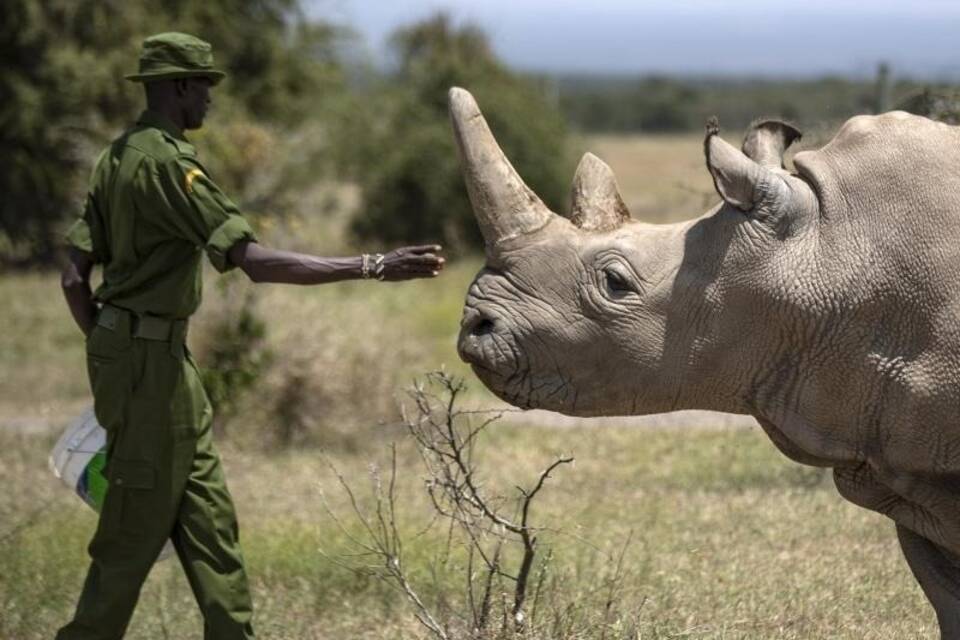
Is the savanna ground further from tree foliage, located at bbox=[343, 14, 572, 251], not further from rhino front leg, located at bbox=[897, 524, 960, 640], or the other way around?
tree foliage, located at bbox=[343, 14, 572, 251]

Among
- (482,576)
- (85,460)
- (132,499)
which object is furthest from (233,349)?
(132,499)

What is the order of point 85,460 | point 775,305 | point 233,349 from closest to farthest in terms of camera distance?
point 775,305, point 85,460, point 233,349

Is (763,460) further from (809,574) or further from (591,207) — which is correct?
(591,207)

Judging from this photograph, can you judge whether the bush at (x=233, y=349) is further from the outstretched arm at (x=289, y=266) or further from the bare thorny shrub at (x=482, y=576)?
the outstretched arm at (x=289, y=266)

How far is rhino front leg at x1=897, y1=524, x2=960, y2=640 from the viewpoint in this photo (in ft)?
15.7

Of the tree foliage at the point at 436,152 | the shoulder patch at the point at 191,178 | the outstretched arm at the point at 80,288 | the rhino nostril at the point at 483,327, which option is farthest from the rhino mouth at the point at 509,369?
the tree foliage at the point at 436,152

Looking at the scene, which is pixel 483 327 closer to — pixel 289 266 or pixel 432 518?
pixel 289 266

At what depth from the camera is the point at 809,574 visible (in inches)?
267

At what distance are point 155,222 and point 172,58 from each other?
0.57 meters

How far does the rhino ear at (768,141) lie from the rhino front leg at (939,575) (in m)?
1.12

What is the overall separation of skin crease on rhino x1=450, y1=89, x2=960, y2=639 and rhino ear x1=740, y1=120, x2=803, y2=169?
24mm

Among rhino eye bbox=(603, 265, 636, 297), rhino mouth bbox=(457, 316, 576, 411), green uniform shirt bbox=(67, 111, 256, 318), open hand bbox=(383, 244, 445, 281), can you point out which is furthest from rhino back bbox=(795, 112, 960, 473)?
green uniform shirt bbox=(67, 111, 256, 318)

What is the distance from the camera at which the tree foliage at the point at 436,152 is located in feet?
74.7

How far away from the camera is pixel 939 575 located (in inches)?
190
